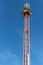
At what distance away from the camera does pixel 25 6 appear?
139750 millimetres

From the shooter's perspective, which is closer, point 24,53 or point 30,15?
point 24,53

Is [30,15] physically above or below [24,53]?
above

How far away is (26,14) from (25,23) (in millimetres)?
5601

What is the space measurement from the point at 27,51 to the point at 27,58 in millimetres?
3552

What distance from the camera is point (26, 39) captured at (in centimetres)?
13088

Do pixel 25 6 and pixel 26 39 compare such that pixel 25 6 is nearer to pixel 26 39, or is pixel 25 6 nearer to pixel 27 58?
pixel 26 39

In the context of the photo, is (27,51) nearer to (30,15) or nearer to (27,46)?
(27,46)

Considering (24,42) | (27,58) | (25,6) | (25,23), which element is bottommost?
(27,58)

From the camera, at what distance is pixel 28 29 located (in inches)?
5266

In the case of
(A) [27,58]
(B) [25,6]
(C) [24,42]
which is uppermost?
(B) [25,6]

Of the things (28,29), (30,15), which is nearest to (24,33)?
(28,29)

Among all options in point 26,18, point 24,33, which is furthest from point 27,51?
point 26,18

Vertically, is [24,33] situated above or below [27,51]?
above

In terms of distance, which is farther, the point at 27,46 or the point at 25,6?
the point at 25,6
